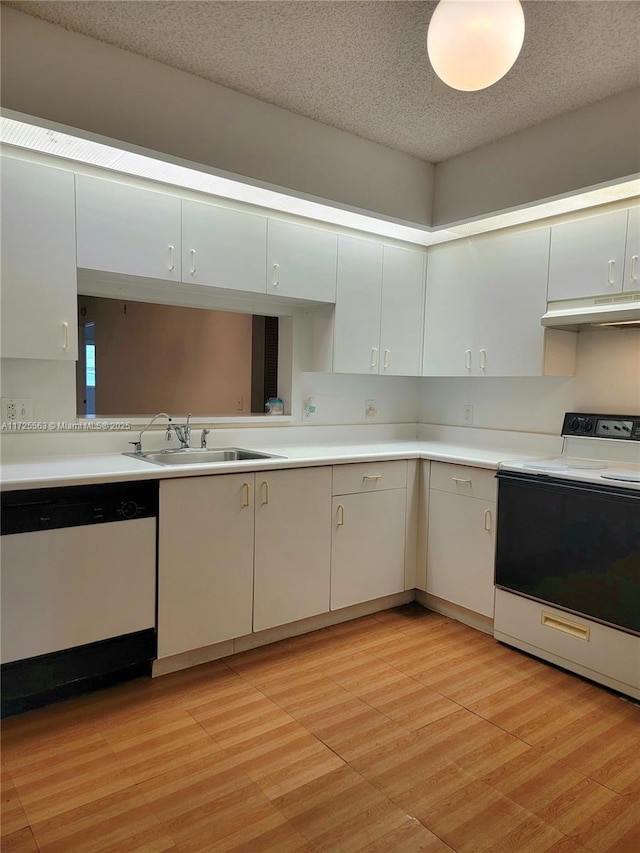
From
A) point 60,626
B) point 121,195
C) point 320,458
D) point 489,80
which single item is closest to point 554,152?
point 489,80

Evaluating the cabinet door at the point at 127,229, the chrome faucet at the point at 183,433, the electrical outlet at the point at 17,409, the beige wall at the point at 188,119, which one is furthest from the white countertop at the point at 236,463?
the beige wall at the point at 188,119

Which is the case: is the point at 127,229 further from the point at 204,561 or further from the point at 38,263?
the point at 204,561

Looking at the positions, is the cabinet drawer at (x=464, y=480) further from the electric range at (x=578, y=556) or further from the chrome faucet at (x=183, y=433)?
the chrome faucet at (x=183, y=433)

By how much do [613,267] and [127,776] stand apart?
2960 millimetres

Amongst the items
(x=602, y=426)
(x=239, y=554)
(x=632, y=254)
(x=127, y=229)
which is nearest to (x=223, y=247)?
(x=127, y=229)

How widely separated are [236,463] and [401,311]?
5.49 feet

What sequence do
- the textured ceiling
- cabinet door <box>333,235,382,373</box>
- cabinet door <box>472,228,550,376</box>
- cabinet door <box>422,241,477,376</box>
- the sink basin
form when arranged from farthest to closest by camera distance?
cabinet door <box>422,241,477,376</box>
cabinet door <box>333,235,382,373</box>
cabinet door <box>472,228,550,376</box>
the sink basin
the textured ceiling

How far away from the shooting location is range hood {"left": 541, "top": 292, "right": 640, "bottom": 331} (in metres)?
2.65

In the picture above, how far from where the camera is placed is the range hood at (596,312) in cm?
265

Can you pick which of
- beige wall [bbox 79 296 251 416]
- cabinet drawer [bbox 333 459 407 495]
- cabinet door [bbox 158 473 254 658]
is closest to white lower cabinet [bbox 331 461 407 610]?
cabinet drawer [bbox 333 459 407 495]

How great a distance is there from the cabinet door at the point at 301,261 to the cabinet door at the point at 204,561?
1.14 metres

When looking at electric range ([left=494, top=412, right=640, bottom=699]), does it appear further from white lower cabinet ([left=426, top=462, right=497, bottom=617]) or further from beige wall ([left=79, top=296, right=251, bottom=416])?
beige wall ([left=79, top=296, right=251, bottom=416])

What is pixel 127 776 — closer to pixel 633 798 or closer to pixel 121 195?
pixel 633 798

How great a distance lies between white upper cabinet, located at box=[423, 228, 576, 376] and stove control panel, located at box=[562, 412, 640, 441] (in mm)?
268
